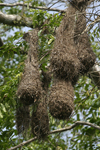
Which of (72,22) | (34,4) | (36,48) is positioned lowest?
(36,48)

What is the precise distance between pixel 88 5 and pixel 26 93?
4.84ft

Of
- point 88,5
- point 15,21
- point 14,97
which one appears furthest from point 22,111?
point 15,21

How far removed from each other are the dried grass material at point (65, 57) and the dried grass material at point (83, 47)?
0.58 feet

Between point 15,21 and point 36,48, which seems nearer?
point 36,48

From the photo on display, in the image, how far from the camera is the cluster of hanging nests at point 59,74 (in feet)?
8.75

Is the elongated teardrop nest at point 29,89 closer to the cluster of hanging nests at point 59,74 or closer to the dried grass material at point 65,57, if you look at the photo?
the cluster of hanging nests at point 59,74

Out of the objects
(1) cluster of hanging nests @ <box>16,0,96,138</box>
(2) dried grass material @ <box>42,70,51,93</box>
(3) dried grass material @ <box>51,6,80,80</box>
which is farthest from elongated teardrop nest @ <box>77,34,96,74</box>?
(2) dried grass material @ <box>42,70,51,93</box>

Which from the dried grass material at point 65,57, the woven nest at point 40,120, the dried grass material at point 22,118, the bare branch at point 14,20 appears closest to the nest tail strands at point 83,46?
the dried grass material at point 65,57

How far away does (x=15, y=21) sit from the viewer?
4.96 m

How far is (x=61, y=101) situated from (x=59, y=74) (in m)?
0.37

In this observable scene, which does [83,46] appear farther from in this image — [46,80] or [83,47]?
[46,80]

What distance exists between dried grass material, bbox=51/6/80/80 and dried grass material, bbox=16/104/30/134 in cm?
77

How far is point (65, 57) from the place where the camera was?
285cm

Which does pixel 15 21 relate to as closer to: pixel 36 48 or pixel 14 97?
pixel 36 48
